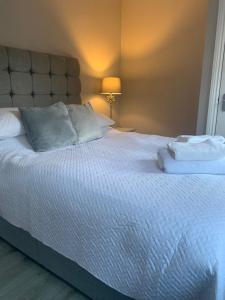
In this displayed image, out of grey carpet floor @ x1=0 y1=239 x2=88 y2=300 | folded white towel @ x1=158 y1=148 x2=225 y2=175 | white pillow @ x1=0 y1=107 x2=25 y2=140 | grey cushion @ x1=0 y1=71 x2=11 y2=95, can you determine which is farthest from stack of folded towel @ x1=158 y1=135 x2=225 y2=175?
grey cushion @ x1=0 y1=71 x2=11 y2=95

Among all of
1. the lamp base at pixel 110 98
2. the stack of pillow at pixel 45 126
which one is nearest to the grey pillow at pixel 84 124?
the stack of pillow at pixel 45 126

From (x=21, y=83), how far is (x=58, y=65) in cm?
47

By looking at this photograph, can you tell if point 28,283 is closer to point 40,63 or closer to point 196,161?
point 196,161

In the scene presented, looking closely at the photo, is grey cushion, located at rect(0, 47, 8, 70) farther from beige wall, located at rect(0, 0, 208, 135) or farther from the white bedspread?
the white bedspread

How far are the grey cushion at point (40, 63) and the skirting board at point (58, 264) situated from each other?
54.8 inches

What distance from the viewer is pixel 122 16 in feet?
11.0

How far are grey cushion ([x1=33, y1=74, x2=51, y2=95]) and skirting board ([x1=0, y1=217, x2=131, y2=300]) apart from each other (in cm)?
125

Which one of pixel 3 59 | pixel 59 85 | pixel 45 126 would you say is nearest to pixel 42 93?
pixel 59 85

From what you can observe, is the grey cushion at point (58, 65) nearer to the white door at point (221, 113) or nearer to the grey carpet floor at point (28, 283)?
the white door at point (221, 113)

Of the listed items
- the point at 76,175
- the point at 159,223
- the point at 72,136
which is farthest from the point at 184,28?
the point at 159,223

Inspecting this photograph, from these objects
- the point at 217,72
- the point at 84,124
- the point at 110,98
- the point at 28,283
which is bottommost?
the point at 28,283

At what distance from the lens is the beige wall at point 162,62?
284cm

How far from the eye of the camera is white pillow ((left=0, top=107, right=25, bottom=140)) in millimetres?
1789

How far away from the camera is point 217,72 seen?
2.37 metres
